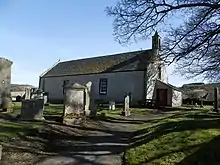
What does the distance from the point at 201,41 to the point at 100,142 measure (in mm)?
7652

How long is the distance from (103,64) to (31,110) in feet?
94.2

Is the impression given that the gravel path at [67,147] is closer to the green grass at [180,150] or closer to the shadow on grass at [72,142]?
the shadow on grass at [72,142]

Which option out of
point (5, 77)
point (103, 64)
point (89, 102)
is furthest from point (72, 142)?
point (103, 64)

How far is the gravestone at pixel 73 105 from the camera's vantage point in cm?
1572

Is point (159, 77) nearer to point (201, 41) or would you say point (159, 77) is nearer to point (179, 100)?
point (179, 100)

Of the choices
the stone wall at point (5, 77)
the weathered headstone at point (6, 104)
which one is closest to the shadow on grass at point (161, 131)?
the weathered headstone at point (6, 104)

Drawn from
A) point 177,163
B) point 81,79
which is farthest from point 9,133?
point 81,79

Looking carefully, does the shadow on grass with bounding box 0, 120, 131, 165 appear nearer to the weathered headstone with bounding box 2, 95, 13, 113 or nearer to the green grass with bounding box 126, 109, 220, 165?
the green grass with bounding box 126, 109, 220, 165

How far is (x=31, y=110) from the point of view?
16062 mm

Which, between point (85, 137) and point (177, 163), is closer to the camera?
point (177, 163)

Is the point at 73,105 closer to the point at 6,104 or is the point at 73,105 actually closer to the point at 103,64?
the point at 6,104

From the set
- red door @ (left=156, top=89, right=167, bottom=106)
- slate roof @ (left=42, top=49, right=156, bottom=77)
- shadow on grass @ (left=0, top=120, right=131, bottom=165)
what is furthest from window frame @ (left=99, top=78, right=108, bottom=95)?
shadow on grass @ (left=0, top=120, right=131, bottom=165)

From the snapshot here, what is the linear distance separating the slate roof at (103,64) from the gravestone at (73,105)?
1939 centimetres

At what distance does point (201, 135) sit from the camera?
1017cm
